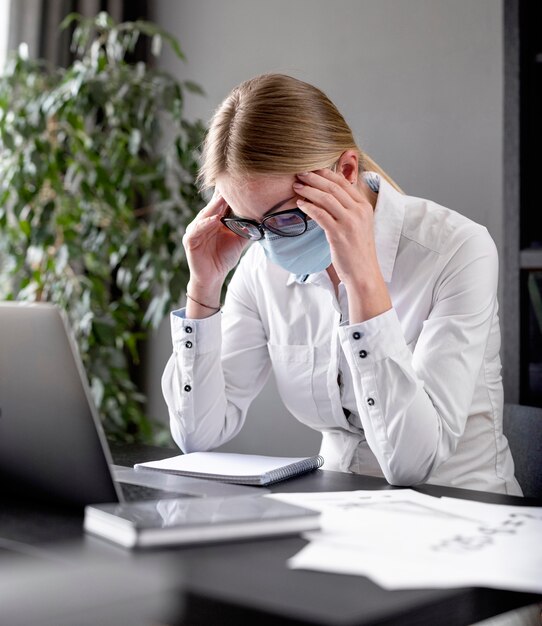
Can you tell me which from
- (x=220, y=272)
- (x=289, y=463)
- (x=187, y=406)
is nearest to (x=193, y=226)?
(x=220, y=272)

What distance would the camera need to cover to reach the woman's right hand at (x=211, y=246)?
1.57m

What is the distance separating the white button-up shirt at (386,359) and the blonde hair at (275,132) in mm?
177

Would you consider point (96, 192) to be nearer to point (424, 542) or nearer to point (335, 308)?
point (335, 308)

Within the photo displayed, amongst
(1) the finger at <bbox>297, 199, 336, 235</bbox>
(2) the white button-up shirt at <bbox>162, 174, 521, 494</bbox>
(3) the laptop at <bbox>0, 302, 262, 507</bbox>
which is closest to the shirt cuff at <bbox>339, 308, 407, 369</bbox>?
(2) the white button-up shirt at <bbox>162, 174, 521, 494</bbox>

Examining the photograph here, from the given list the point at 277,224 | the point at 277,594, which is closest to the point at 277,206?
the point at 277,224

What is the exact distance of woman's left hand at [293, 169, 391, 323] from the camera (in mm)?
1272

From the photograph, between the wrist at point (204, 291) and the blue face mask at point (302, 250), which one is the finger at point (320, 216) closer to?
the blue face mask at point (302, 250)

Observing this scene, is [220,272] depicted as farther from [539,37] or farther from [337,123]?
[539,37]

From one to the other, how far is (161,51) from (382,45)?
119 cm

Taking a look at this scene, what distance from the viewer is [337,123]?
145cm

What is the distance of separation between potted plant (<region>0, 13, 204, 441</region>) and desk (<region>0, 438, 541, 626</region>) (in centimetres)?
183

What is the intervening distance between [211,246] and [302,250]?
235mm

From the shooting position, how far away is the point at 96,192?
2863 millimetres

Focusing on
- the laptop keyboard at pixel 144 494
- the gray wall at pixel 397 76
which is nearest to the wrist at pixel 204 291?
the laptop keyboard at pixel 144 494
